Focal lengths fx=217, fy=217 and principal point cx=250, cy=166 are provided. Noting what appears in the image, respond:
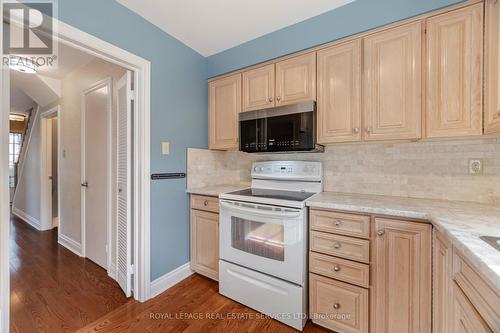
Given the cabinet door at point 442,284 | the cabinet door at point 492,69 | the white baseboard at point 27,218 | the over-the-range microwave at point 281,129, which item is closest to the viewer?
the cabinet door at point 442,284

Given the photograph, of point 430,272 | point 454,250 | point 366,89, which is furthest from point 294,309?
point 366,89

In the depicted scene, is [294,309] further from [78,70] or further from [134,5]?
[78,70]

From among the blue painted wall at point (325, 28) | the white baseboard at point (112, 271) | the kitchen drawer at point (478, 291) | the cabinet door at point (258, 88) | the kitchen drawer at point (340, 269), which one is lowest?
the white baseboard at point (112, 271)

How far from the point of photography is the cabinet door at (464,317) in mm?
711

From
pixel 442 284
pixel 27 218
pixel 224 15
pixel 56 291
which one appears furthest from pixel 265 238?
pixel 27 218

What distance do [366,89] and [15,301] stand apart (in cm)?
329

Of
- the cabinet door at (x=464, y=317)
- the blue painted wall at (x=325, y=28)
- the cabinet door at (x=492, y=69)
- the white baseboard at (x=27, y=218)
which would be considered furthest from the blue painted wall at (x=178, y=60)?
the white baseboard at (x=27, y=218)

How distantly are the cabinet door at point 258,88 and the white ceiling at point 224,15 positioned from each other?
0.33 metres

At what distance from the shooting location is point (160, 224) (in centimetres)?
197

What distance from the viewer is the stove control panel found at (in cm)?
202

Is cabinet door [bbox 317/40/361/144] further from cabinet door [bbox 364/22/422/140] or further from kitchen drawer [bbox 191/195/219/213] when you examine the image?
kitchen drawer [bbox 191/195/219/213]

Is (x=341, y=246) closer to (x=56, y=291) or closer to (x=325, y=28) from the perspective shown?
(x=325, y=28)

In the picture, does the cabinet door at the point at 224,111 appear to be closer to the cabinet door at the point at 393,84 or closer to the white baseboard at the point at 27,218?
the cabinet door at the point at 393,84

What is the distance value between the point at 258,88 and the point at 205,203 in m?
1.23
